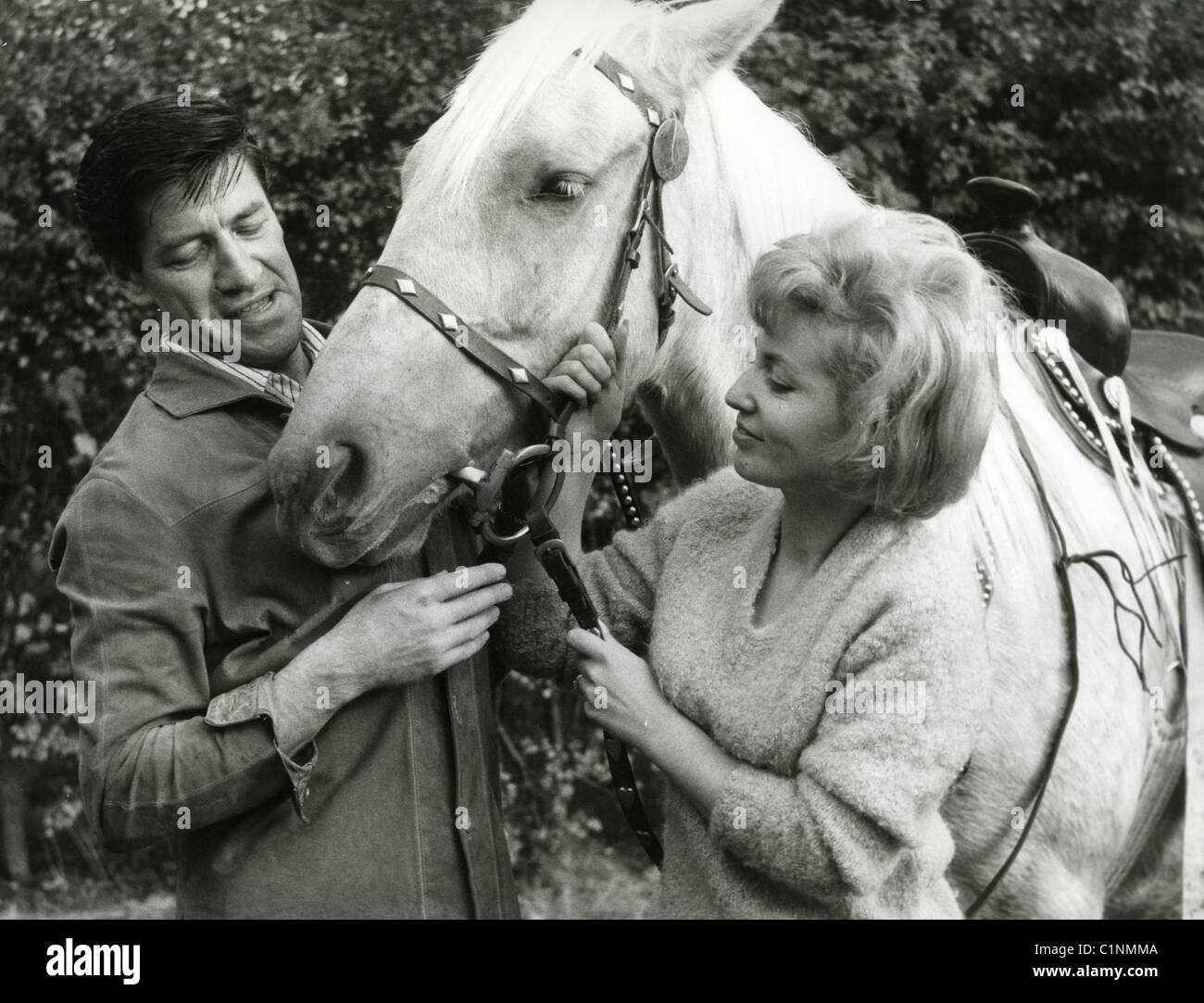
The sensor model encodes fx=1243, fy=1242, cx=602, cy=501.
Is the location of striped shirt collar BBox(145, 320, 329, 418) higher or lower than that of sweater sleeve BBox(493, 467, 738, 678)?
higher

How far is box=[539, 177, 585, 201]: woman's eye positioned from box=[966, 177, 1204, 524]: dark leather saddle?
2.58 feet

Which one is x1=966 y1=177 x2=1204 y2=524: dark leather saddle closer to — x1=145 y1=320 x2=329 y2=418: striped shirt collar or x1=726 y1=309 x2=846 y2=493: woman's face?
x1=726 y1=309 x2=846 y2=493: woman's face

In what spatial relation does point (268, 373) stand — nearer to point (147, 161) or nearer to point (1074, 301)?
point (147, 161)

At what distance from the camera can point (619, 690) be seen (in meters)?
1.27

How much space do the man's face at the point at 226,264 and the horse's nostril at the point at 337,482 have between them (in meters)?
0.29

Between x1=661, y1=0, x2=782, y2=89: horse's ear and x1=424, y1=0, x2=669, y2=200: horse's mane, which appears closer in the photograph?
x1=424, y1=0, x2=669, y2=200: horse's mane

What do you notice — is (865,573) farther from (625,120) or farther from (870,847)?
(625,120)

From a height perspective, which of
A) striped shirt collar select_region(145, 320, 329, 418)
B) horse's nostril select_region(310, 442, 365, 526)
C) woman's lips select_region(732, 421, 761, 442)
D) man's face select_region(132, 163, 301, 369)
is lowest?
horse's nostril select_region(310, 442, 365, 526)

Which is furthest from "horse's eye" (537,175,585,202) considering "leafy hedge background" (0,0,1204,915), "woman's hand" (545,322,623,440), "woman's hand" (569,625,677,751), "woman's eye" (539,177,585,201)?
"leafy hedge background" (0,0,1204,915)

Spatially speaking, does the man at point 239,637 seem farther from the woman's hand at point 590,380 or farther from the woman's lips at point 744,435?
the woman's lips at point 744,435

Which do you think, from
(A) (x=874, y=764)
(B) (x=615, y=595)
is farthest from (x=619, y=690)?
(A) (x=874, y=764)

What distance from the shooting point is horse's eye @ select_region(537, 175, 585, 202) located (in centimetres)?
138

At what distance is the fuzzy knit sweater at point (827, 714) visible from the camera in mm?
1124

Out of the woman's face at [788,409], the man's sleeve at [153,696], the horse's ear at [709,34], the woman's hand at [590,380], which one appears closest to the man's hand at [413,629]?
the man's sleeve at [153,696]
